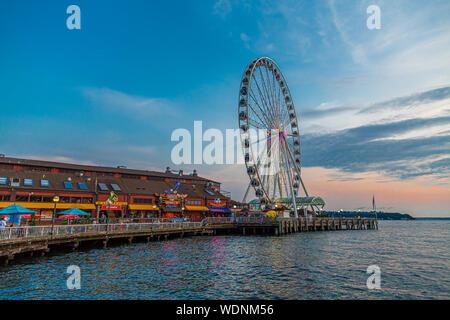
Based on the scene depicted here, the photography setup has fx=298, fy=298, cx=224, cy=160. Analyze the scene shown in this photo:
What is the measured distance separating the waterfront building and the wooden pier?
18.0ft

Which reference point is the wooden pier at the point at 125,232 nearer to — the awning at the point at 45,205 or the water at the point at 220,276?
the water at the point at 220,276

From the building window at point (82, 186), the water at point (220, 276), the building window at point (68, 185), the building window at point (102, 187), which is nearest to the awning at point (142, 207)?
the building window at point (102, 187)

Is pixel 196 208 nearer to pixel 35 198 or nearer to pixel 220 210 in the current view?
pixel 220 210

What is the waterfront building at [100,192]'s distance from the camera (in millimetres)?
47250

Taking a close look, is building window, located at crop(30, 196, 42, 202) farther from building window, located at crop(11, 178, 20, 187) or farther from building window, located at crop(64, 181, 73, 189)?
building window, located at crop(64, 181, 73, 189)

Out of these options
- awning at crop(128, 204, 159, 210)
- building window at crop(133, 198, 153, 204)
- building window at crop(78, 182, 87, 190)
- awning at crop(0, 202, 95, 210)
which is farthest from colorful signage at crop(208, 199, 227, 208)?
building window at crop(78, 182, 87, 190)

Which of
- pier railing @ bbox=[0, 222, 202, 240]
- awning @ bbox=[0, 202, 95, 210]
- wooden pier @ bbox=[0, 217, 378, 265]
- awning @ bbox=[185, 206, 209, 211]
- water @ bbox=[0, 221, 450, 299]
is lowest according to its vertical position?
water @ bbox=[0, 221, 450, 299]

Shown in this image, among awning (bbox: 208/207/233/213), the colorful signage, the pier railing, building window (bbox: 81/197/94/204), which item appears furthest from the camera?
the colorful signage

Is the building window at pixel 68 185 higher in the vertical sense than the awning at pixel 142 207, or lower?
higher

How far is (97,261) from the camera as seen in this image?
26688 mm

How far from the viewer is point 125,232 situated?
39.0m

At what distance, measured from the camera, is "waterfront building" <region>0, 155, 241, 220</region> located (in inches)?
1860

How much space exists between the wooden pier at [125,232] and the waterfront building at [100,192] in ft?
18.0

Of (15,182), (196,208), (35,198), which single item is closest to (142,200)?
(196,208)
